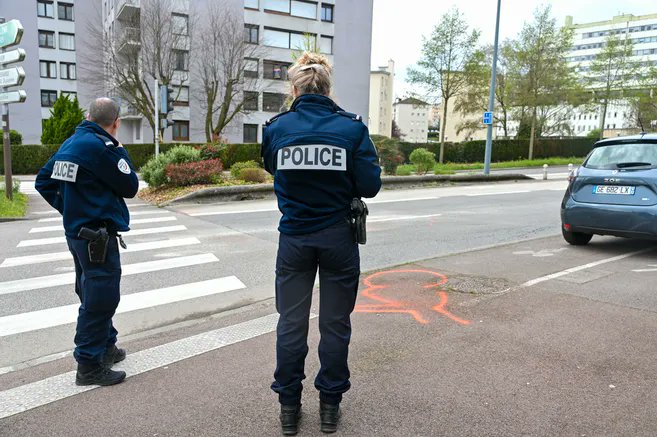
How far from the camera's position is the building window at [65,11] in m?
49.9

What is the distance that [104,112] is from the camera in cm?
370

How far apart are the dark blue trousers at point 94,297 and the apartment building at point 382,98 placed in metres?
115

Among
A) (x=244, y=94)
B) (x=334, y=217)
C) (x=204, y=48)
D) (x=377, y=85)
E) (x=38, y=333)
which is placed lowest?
(x=38, y=333)

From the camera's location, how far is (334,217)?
2.99 m

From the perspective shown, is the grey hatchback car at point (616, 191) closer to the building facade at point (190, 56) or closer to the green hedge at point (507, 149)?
the green hedge at point (507, 149)

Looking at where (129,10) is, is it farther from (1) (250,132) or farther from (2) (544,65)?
(2) (544,65)

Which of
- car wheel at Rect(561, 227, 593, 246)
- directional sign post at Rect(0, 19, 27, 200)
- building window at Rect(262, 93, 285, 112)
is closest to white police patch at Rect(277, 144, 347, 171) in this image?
car wheel at Rect(561, 227, 593, 246)

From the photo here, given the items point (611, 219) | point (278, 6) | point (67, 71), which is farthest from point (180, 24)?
point (611, 219)

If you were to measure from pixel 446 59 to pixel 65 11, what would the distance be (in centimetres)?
3549

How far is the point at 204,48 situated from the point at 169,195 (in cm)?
2635

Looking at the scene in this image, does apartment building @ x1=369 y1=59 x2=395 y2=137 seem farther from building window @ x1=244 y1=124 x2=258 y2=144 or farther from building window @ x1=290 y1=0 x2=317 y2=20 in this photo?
building window @ x1=244 y1=124 x2=258 y2=144

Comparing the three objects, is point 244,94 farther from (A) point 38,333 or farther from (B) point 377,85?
(B) point 377,85

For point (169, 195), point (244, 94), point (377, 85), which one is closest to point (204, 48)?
point (244, 94)

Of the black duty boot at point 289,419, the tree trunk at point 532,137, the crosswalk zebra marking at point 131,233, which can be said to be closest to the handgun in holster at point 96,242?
the black duty boot at point 289,419
